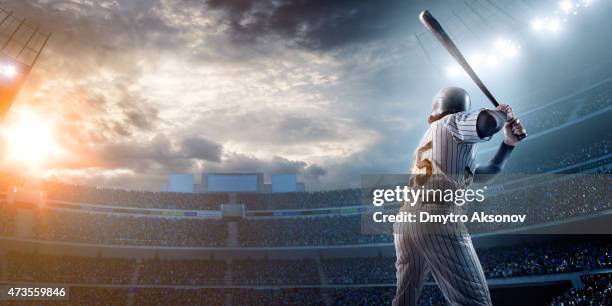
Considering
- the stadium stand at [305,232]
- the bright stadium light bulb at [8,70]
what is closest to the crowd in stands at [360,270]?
the stadium stand at [305,232]

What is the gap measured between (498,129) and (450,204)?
3.18 ft

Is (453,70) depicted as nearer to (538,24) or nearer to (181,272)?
(538,24)

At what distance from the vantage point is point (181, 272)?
36906mm

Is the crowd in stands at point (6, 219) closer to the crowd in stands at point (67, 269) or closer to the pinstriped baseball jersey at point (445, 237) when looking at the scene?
the crowd in stands at point (67, 269)

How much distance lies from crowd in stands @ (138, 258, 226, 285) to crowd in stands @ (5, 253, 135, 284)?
1.48 metres

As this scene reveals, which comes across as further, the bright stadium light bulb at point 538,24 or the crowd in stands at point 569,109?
the bright stadium light bulb at point 538,24

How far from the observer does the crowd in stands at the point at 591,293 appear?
19450 mm

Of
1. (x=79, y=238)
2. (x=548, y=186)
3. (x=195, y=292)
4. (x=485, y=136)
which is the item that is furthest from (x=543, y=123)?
(x=79, y=238)

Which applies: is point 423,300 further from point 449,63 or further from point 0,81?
point 0,81

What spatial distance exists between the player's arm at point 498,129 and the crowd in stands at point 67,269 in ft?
116

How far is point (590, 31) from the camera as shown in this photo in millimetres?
34031

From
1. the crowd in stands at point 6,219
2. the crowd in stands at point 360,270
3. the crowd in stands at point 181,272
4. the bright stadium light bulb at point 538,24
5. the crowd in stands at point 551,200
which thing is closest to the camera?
the crowd in stands at point 551,200

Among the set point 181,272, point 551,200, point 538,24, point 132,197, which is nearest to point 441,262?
point 551,200

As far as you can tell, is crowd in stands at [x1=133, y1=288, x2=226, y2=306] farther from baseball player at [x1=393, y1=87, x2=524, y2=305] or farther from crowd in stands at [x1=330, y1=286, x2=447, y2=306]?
baseball player at [x1=393, y1=87, x2=524, y2=305]
